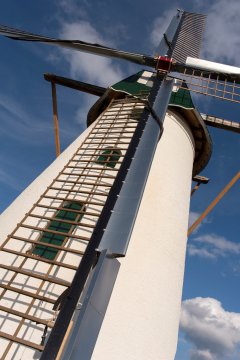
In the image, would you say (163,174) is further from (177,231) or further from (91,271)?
(91,271)

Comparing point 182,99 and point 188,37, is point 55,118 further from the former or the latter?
point 188,37

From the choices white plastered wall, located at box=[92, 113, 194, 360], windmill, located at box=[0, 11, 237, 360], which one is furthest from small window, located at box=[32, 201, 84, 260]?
white plastered wall, located at box=[92, 113, 194, 360]

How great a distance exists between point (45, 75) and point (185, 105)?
448cm

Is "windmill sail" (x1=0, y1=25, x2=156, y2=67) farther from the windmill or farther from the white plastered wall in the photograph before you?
the white plastered wall

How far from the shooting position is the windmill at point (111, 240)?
7.54 ft

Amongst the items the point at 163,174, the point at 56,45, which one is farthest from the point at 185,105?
the point at 56,45

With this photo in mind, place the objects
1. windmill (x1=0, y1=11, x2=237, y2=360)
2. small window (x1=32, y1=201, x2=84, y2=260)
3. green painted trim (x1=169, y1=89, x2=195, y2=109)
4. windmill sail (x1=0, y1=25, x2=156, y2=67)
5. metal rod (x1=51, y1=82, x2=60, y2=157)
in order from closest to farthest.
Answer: windmill (x1=0, y1=11, x2=237, y2=360)
small window (x1=32, y1=201, x2=84, y2=260)
windmill sail (x1=0, y1=25, x2=156, y2=67)
green painted trim (x1=169, y1=89, x2=195, y2=109)
metal rod (x1=51, y1=82, x2=60, y2=157)

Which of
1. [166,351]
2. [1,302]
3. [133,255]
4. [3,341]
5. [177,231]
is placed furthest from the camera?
[177,231]

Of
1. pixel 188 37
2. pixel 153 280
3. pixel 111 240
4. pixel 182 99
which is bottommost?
pixel 111 240

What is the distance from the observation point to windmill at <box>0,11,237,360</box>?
2297 millimetres

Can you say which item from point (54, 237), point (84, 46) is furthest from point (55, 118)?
point (54, 237)

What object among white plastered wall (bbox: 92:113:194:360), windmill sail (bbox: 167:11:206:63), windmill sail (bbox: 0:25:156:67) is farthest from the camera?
windmill sail (bbox: 167:11:206:63)

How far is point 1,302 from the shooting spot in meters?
3.93

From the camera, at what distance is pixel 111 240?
8.27ft
